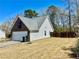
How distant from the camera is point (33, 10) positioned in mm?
54156

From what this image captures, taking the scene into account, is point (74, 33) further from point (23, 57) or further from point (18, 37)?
point (23, 57)

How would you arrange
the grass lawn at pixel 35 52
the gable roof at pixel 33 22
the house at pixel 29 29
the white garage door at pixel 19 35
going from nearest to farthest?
the grass lawn at pixel 35 52
the house at pixel 29 29
the white garage door at pixel 19 35
the gable roof at pixel 33 22

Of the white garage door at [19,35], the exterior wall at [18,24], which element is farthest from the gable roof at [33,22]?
the white garage door at [19,35]

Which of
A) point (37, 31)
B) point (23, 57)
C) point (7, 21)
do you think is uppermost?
point (7, 21)

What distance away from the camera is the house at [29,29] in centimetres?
3447

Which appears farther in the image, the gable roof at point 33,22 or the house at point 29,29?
the gable roof at point 33,22

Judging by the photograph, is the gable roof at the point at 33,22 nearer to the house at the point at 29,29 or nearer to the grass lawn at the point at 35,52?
the house at the point at 29,29

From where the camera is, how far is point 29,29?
34062 millimetres

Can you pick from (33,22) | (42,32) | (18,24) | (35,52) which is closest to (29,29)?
(18,24)

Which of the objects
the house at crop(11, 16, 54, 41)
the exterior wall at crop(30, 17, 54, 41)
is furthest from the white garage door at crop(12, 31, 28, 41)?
the exterior wall at crop(30, 17, 54, 41)

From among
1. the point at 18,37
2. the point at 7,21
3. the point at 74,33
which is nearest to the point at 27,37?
the point at 18,37

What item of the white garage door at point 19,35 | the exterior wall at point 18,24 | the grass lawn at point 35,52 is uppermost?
the exterior wall at point 18,24

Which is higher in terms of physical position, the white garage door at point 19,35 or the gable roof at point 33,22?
the gable roof at point 33,22

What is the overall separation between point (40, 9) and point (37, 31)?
2661cm
